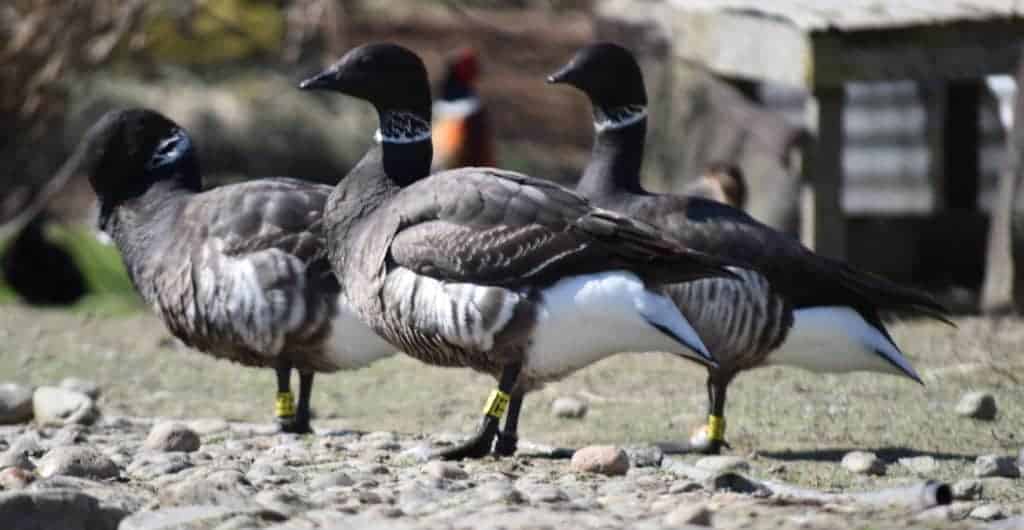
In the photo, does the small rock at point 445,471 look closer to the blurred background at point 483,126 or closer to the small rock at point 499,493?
the small rock at point 499,493

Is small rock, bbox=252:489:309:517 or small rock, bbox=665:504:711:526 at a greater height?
small rock, bbox=665:504:711:526

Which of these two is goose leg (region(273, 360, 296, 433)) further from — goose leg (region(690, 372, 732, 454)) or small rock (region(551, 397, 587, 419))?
goose leg (region(690, 372, 732, 454))

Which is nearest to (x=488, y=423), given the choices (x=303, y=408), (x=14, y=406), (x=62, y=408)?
(x=303, y=408)

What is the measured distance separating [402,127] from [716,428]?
1743 mm

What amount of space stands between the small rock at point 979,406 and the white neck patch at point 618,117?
72.2 inches

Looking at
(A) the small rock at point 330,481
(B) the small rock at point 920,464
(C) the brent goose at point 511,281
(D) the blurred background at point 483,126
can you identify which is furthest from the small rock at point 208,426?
(D) the blurred background at point 483,126

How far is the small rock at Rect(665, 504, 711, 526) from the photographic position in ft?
17.2

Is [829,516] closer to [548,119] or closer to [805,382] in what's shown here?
[805,382]

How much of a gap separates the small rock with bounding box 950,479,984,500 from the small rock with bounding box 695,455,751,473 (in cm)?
96

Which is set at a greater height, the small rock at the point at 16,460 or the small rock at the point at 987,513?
the small rock at the point at 987,513

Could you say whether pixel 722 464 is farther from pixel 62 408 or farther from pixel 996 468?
pixel 62 408

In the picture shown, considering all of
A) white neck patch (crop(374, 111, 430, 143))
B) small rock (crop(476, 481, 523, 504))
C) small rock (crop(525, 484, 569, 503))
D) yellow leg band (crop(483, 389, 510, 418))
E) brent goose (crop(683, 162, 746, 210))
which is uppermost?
white neck patch (crop(374, 111, 430, 143))

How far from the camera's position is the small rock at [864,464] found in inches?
276

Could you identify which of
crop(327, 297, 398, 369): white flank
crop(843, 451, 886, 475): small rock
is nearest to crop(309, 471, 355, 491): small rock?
crop(327, 297, 398, 369): white flank
